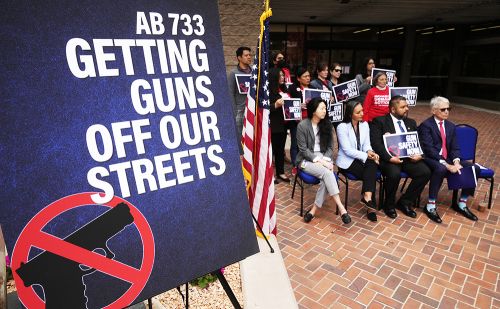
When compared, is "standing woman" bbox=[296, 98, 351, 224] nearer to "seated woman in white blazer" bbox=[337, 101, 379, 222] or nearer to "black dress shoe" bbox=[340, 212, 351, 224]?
"black dress shoe" bbox=[340, 212, 351, 224]

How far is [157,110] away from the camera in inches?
58.9

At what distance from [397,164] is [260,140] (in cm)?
255

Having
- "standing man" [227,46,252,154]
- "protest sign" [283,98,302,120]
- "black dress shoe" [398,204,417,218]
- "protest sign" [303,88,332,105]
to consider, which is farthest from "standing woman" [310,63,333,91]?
"black dress shoe" [398,204,417,218]

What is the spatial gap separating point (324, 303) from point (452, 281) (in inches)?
55.7

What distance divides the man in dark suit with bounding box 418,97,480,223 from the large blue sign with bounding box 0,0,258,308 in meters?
3.93

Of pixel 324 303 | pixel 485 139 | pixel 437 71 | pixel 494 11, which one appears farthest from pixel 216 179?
pixel 437 71

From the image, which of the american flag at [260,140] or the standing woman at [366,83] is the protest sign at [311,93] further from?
the american flag at [260,140]

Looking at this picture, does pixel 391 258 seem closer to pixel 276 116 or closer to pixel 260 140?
pixel 260 140

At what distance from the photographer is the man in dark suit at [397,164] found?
4.64 metres

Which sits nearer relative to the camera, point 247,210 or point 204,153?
point 204,153

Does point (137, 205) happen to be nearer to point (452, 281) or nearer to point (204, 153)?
point (204, 153)

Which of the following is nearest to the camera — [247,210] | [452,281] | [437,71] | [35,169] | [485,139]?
[35,169]

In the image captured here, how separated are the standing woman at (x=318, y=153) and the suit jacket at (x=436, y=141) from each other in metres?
1.41

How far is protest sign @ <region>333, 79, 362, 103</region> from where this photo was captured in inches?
245
